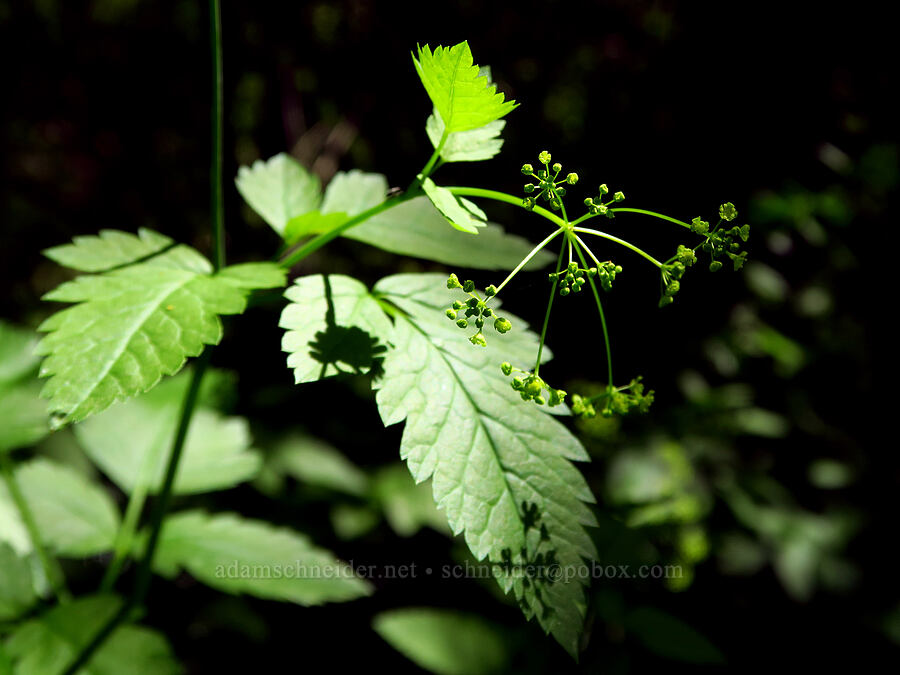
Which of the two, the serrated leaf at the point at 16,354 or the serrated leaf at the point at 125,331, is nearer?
the serrated leaf at the point at 125,331

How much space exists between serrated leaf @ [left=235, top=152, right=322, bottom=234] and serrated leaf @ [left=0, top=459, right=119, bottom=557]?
0.86 metres

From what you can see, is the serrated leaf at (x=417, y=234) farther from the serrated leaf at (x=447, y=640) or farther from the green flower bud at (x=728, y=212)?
the serrated leaf at (x=447, y=640)

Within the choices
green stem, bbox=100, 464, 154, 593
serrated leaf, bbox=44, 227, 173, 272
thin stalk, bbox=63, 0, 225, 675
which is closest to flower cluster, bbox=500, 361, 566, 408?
thin stalk, bbox=63, 0, 225, 675

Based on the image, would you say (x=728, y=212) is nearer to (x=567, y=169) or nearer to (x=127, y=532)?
(x=127, y=532)

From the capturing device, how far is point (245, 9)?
3699mm

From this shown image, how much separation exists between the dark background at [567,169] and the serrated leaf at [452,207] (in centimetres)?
119

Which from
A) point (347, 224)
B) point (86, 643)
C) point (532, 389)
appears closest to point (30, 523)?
point (86, 643)

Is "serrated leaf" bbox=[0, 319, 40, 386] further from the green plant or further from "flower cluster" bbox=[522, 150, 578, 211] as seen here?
"flower cluster" bbox=[522, 150, 578, 211]

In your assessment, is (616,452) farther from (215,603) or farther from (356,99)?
(356,99)

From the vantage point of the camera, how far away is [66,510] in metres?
1.51

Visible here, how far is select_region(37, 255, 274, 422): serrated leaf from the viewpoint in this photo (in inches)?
32.2

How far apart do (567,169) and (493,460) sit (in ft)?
7.74

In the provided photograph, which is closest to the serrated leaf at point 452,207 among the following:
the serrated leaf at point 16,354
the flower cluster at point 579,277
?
the flower cluster at point 579,277

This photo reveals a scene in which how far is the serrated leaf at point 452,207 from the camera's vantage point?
2.68 ft
